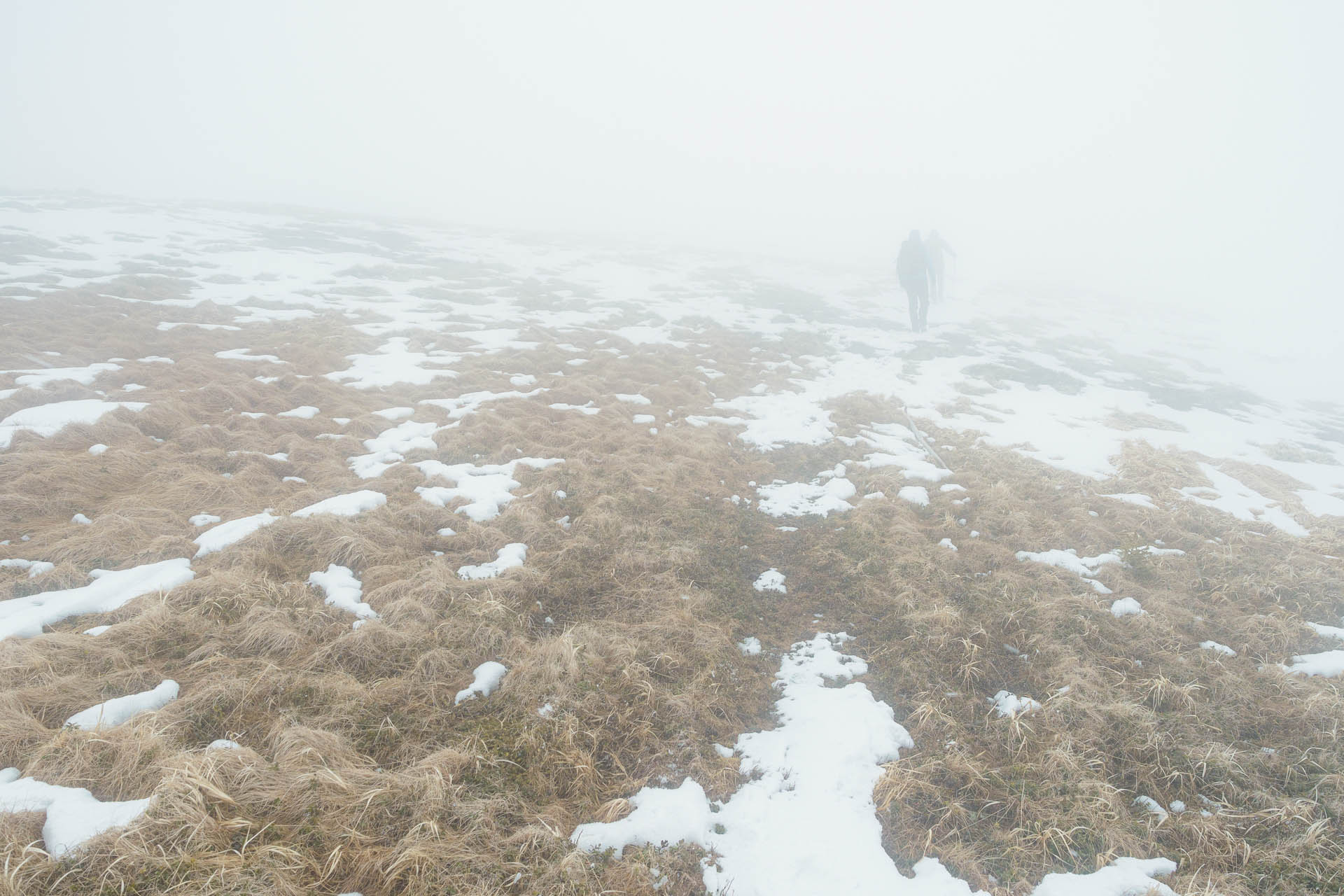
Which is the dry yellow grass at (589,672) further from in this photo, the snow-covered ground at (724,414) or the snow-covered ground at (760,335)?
the snow-covered ground at (760,335)

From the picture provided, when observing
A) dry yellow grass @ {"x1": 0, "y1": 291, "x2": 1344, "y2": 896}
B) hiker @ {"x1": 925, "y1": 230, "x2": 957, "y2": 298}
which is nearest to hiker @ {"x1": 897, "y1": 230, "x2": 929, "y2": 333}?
hiker @ {"x1": 925, "y1": 230, "x2": 957, "y2": 298}

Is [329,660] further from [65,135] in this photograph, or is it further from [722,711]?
[65,135]

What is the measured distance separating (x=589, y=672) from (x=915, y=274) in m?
20.7

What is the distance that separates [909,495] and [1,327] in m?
19.5

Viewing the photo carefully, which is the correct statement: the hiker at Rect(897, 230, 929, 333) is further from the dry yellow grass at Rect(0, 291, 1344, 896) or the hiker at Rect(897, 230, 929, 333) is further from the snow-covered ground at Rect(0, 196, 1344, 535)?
the dry yellow grass at Rect(0, 291, 1344, 896)

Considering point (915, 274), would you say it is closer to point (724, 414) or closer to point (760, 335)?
point (760, 335)

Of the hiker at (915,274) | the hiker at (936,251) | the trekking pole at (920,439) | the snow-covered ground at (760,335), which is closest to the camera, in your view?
the trekking pole at (920,439)

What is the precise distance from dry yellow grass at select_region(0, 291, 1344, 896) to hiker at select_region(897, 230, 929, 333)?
13547 mm

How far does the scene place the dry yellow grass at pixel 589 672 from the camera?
341cm

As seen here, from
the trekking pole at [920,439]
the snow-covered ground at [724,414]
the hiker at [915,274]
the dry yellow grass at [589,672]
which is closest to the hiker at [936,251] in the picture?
the snow-covered ground at [724,414]

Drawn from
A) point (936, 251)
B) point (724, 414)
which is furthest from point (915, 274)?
point (724, 414)

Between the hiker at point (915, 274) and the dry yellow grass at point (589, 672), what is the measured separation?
44.4 feet

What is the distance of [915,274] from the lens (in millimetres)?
20547

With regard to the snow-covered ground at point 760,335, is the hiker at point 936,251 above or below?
above
